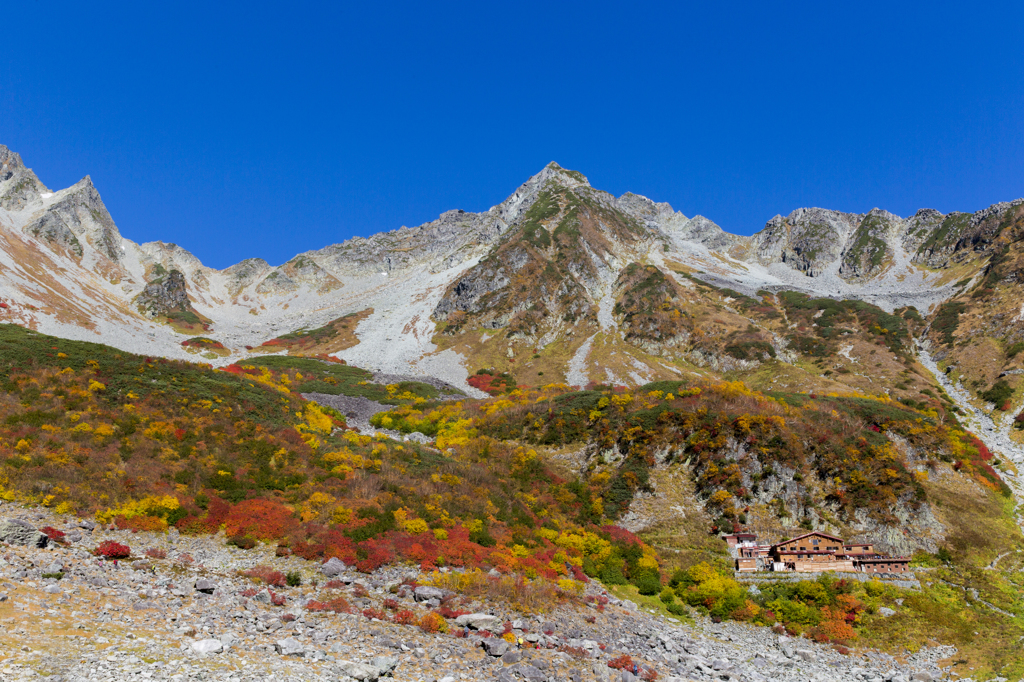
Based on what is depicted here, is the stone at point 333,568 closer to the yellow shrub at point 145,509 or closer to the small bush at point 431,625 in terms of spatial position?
the small bush at point 431,625

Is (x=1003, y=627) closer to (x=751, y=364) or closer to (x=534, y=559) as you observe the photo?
(x=534, y=559)

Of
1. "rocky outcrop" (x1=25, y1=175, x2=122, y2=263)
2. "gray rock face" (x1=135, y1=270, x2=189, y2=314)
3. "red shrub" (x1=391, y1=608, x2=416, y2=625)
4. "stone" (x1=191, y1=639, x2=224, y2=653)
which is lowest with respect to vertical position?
"stone" (x1=191, y1=639, x2=224, y2=653)

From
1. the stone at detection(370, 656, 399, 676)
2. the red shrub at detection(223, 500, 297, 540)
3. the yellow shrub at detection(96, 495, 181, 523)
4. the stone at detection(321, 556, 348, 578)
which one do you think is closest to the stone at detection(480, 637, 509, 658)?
the stone at detection(370, 656, 399, 676)

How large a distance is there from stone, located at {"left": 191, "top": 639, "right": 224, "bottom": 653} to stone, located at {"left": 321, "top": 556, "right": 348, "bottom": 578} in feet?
22.3

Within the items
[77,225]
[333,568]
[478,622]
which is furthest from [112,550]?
[77,225]

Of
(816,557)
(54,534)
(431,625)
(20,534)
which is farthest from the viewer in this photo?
(816,557)

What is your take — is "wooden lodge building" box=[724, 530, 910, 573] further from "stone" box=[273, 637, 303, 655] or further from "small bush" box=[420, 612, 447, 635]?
"stone" box=[273, 637, 303, 655]

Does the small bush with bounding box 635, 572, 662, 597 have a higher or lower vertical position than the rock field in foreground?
higher

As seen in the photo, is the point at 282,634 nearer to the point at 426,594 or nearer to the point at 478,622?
the point at 426,594

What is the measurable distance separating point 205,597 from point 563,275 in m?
134

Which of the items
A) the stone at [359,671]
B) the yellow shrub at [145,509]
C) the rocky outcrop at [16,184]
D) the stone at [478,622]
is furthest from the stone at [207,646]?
the rocky outcrop at [16,184]

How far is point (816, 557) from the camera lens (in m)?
27.4

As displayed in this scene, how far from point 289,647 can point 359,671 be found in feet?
7.63

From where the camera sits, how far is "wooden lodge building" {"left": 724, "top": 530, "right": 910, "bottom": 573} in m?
27.2
